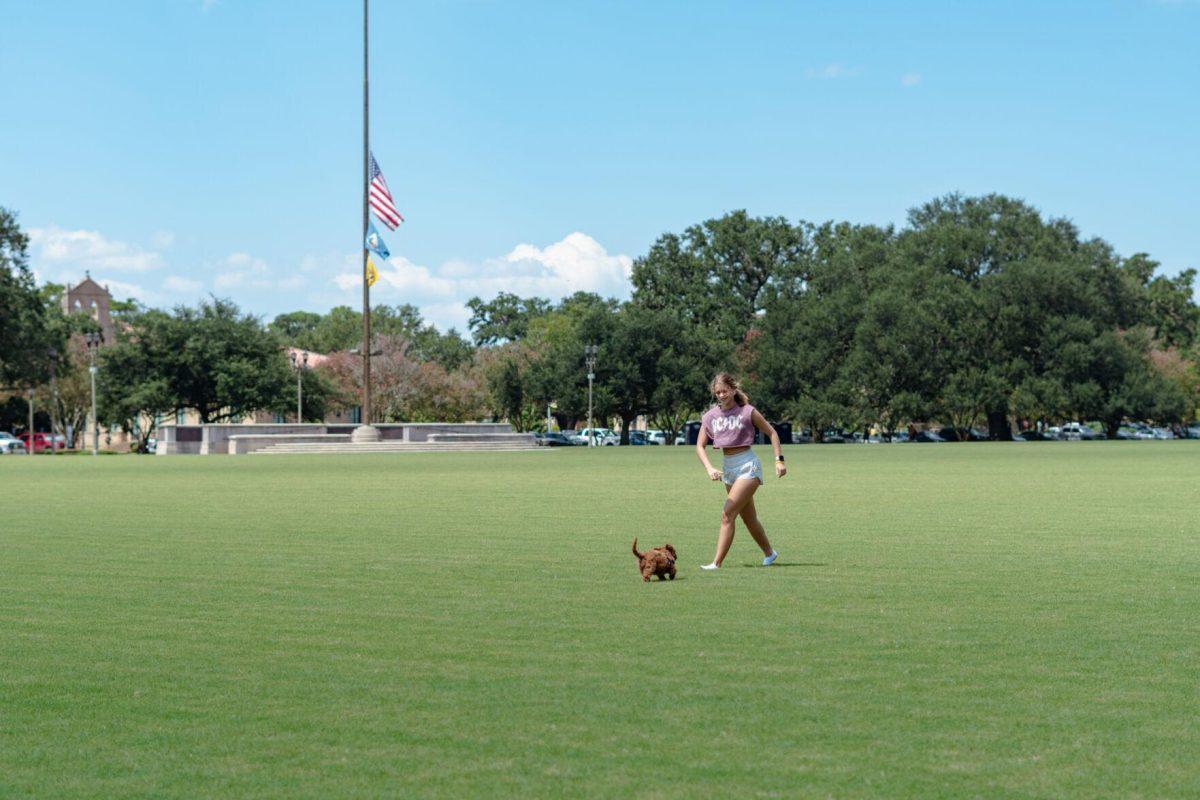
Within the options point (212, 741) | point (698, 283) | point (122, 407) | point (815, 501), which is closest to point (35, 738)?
point (212, 741)

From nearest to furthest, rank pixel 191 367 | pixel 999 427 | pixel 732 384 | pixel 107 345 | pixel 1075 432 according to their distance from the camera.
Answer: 1. pixel 732 384
2. pixel 191 367
3. pixel 999 427
4. pixel 107 345
5. pixel 1075 432

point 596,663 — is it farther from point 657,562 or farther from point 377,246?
point 377,246

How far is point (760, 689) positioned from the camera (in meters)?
6.86

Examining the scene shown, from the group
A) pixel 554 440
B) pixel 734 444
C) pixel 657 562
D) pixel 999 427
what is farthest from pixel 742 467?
pixel 554 440

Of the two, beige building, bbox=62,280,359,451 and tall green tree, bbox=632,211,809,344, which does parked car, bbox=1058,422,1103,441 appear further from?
beige building, bbox=62,280,359,451

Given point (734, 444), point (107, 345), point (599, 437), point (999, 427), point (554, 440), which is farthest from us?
point (599, 437)

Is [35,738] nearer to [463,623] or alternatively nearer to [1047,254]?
[463,623]

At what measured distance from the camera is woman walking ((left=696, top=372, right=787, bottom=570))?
1196 cm

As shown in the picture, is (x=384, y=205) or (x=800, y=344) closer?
(x=384, y=205)

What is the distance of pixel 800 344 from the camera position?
90.1 meters

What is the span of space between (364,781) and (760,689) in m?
2.35

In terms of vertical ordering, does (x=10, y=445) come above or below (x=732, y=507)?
below

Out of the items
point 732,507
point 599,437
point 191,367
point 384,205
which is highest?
point 384,205

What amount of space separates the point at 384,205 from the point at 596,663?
46.9 m
